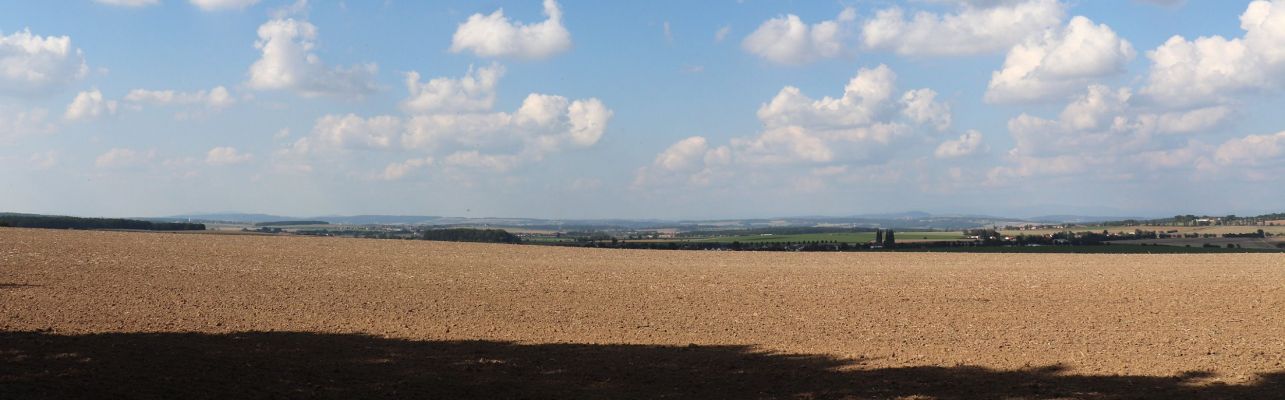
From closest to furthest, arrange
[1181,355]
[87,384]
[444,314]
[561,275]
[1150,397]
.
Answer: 1. [87,384]
2. [1150,397]
3. [1181,355]
4. [444,314]
5. [561,275]

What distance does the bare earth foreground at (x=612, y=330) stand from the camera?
568 inches

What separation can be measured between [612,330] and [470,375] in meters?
Answer: 6.87

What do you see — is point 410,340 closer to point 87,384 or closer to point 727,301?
point 87,384

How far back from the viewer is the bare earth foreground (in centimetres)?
1443

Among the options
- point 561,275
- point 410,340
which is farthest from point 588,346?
point 561,275

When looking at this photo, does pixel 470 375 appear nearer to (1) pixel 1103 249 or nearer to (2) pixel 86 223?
(1) pixel 1103 249

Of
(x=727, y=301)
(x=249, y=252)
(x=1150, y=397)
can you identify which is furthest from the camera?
(x=249, y=252)

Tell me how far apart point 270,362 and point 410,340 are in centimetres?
389

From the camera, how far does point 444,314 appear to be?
2422 cm

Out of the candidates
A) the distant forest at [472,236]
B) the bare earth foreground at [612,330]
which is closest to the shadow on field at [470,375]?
the bare earth foreground at [612,330]

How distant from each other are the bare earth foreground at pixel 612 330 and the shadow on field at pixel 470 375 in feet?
0.23

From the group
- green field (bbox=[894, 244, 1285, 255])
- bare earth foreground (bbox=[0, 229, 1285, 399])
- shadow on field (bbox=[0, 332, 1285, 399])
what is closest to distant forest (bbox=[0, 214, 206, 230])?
bare earth foreground (bbox=[0, 229, 1285, 399])

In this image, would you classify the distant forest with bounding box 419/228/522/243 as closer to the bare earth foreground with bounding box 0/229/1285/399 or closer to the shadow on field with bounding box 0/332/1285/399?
the bare earth foreground with bounding box 0/229/1285/399

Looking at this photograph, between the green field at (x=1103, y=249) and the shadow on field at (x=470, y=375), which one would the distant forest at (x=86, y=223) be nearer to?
the green field at (x=1103, y=249)
